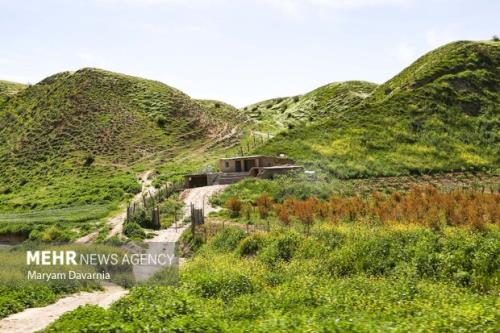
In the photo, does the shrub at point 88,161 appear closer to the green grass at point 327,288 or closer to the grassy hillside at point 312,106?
the grassy hillside at point 312,106

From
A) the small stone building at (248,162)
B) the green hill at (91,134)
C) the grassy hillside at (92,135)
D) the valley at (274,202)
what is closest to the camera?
the valley at (274,202)

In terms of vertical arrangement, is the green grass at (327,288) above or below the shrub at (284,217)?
below

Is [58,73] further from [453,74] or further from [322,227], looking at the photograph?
[322,227]

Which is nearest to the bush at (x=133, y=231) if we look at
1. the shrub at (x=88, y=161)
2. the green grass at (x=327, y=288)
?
the green grass at (x=327, y=288)

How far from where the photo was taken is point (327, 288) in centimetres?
1758

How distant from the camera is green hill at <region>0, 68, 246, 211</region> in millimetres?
66688

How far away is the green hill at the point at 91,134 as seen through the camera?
66.7 metres

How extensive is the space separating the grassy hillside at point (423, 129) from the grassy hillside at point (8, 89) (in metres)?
78.7

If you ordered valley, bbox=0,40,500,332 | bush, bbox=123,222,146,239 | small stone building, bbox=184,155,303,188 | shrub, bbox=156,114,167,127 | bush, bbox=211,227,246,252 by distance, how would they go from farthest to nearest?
shrub, bbox=156,114,167,127 < small stone building, bbox=184,155,303,188 < bush, bbox=123,222,146,239 < bush, bbox=211,227,246,252 < valley, bbox=0,40,500,332

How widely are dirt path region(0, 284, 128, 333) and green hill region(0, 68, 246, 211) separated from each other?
32.5 meters

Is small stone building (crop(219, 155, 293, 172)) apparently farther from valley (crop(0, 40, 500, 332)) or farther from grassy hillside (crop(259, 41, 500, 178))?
grassy hillside (crop(259, 41, 500, 178))

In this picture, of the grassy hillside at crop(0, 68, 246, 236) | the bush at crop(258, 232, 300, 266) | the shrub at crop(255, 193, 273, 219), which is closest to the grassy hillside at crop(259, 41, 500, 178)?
the shrub at crop(255, 193, 273, 219)

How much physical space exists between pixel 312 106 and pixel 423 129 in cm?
6207

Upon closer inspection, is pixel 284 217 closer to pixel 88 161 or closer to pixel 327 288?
pixel 327 288
